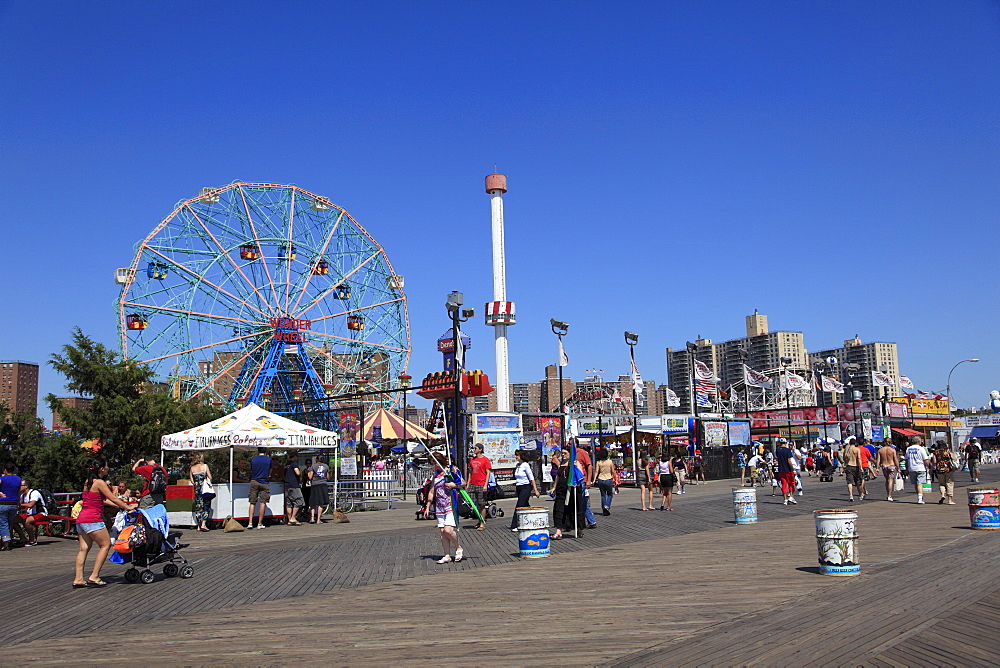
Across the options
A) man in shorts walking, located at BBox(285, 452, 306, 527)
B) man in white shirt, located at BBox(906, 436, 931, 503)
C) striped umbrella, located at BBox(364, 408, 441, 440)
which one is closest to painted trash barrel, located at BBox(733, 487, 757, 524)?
man in white shirt, located at BBox(906, 436, 931, 503)

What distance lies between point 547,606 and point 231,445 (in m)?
12.8

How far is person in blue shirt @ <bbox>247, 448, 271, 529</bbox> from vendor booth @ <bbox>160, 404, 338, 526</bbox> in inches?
12.6

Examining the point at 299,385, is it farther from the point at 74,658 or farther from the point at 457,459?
the point at 74,658

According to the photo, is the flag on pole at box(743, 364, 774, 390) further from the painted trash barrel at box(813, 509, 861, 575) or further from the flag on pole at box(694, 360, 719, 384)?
the painted trash barrel at box(813, 509, 861, 575)

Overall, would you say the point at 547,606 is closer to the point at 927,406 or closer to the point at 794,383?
the point at 794,383

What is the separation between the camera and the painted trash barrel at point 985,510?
14656 millimetres

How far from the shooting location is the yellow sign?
7388cm

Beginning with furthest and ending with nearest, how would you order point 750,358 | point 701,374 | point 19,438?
1. point 750,358
2. point 701,374
3. point 19,438

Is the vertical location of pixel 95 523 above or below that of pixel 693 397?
below

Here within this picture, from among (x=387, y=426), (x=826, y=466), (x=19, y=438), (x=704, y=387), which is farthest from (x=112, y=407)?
(x=704, y=387)

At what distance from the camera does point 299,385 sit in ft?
168

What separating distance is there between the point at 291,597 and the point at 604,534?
301 inches

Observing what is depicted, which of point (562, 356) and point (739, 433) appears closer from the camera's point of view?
point (562, 356)

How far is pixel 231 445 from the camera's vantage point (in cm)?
1941
